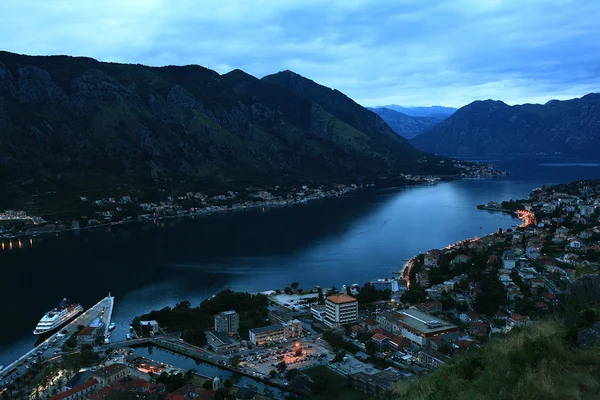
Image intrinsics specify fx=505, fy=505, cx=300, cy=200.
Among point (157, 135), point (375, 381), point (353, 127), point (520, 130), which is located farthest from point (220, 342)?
point (520, 130)

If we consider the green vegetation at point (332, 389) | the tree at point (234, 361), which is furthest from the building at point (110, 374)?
the green vegetation at point (332, 389)

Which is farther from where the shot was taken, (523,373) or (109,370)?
(109,370)

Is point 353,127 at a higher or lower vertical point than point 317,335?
higher

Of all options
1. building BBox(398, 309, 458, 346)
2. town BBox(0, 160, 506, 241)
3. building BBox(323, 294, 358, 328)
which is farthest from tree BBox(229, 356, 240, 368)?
town BBox(0, 160, 506, 241)

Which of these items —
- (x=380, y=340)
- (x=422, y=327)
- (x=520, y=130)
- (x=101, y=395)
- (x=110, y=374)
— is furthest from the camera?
(x=520, y=130)

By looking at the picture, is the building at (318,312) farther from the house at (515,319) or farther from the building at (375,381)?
the house at (515,319)

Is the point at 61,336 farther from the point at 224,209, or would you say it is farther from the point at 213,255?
the point at 224,209

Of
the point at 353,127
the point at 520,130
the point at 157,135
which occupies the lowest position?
the point at 157,135

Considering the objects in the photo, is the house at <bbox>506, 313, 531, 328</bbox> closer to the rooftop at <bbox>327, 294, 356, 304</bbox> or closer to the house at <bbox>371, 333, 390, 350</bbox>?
the house at <bbox>371, 333, 390, 350</bbox>
